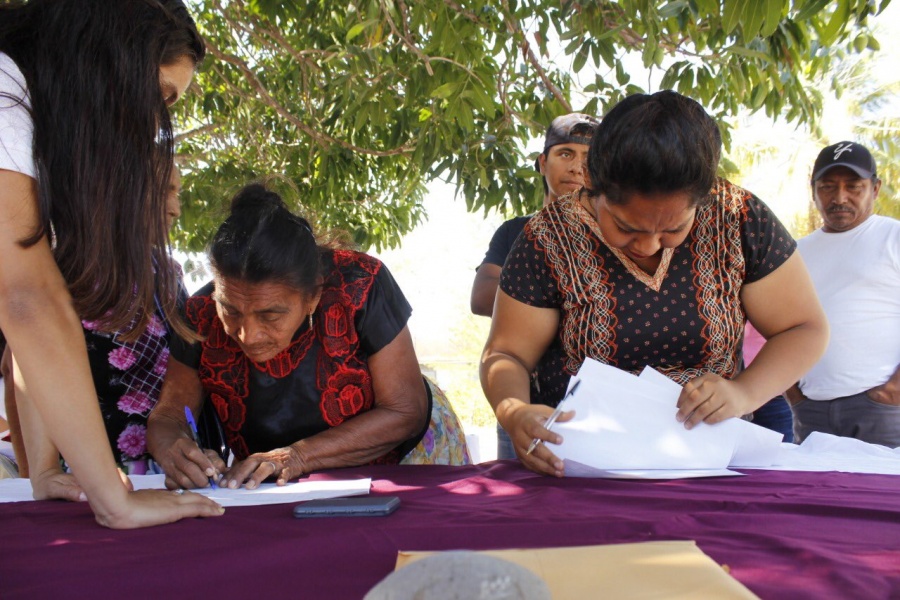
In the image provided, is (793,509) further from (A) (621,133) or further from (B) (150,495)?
(B) (150,495)

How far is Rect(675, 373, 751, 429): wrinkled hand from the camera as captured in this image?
1716 millimetres

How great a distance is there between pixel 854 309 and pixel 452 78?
6.59 ft

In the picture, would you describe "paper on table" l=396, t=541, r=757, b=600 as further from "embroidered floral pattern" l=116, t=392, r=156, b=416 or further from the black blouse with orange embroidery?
"embroidered floral pattern" l=116, t=392, r=156, b=416

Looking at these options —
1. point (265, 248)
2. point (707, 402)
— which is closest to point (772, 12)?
point (707, 402)

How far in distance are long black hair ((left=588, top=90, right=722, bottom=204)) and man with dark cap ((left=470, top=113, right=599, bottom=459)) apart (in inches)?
55.2

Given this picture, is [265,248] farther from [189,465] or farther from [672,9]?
[672,9]

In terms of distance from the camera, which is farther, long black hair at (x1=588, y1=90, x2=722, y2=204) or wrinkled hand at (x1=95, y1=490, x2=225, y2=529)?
long black hair at (x1=588, y1=90, x2=722, y2=204)

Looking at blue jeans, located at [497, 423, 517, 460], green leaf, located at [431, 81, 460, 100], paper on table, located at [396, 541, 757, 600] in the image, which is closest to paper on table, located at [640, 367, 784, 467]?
paper on table, located at [396, 541, 757, 600]

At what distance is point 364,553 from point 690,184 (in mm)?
1043

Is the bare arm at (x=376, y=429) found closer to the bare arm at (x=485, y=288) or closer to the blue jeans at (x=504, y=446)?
the blue jeans at (x=504, y=446)

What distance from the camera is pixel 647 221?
5.92 ft

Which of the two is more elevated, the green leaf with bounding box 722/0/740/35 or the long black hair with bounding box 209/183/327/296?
the green leaf with bounding box 722/0/740/35

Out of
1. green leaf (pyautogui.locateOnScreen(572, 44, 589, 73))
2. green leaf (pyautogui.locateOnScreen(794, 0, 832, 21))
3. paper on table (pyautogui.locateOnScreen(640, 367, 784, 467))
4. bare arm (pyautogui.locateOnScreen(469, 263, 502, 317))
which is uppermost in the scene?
green leaf (pyautogui.locateOnScreen(572, 44, 589, 73))

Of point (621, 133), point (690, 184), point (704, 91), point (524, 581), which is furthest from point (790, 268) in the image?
point (704, 91)
